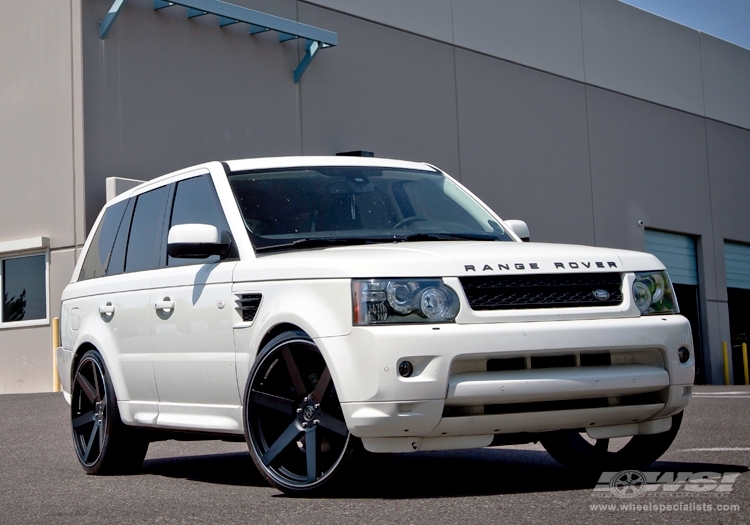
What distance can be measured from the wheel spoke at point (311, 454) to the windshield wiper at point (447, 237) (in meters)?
1.36

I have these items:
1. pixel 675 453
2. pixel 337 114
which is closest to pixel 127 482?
pixel 675 453

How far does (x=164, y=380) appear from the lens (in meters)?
6.81

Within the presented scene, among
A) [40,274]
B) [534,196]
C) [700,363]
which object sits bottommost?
[700,363]

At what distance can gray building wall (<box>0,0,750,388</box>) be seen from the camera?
19375 mm

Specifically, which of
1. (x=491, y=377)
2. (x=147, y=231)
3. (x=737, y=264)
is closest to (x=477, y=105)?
(x=737, y=264)

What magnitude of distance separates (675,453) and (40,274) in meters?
14.5

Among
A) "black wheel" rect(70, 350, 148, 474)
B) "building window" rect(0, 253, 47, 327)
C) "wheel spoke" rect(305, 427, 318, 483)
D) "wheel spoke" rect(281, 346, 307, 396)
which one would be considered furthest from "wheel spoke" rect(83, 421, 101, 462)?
"building window" rect(0, 253, 47, 327)

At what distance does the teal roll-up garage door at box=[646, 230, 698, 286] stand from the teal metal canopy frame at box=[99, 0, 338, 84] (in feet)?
43.9

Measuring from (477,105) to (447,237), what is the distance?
799 inches

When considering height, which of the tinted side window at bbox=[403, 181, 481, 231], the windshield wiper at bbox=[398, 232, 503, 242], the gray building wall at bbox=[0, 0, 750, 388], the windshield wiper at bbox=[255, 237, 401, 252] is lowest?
the windshield wiper at bbox=[255, 237, 401, 252]

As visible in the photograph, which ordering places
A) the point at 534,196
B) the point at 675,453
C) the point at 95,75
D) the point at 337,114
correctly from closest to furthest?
the point at 675,453
the point at 95,75
the point at 337,114
the point at 534,196

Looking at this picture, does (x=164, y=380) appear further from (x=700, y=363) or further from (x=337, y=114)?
(x=700, y=363)

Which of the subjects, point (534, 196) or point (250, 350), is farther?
point (534, 196)

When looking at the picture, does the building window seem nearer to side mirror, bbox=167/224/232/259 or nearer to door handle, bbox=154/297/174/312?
door handle, bbox=154/297/174/312
